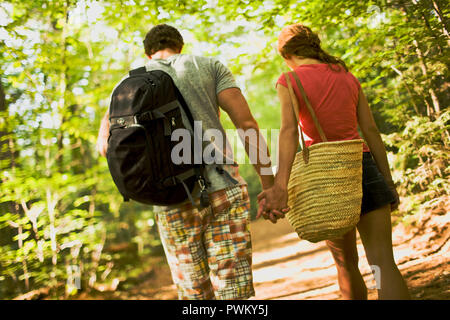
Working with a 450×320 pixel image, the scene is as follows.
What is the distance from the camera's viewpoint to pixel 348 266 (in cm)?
212

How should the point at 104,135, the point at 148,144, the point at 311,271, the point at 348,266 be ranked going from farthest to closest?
1. the point at 311,271
2. the point at 348,266
3. the point at 104,135
4. the point at 148,144

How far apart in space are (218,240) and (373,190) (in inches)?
32.8

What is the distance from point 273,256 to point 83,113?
170 inches

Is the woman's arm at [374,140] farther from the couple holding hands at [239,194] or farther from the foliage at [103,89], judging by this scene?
the foliage at [103,89]

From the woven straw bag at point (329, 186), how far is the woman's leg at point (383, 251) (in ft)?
0.34

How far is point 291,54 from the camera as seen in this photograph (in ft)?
6.59

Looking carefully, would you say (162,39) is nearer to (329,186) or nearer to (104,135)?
(104,135)

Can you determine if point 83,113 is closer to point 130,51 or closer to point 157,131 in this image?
point 130,51

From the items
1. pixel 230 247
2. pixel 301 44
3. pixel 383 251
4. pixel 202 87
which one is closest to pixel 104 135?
pixel 202 87

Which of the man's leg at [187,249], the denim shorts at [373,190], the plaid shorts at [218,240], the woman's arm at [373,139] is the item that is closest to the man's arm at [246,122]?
the plaid shorts at [218,240]

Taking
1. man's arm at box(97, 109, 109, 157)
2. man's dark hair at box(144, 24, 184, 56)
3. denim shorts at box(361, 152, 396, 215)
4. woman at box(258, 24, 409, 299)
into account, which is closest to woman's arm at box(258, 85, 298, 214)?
woman at box(258, 24, 409, 299)

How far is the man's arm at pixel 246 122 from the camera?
185 cm

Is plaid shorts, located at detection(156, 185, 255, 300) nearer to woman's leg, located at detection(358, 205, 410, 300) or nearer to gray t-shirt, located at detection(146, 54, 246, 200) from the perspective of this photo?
gray t-shirt, located at detection(146, 54, 246, 200)
